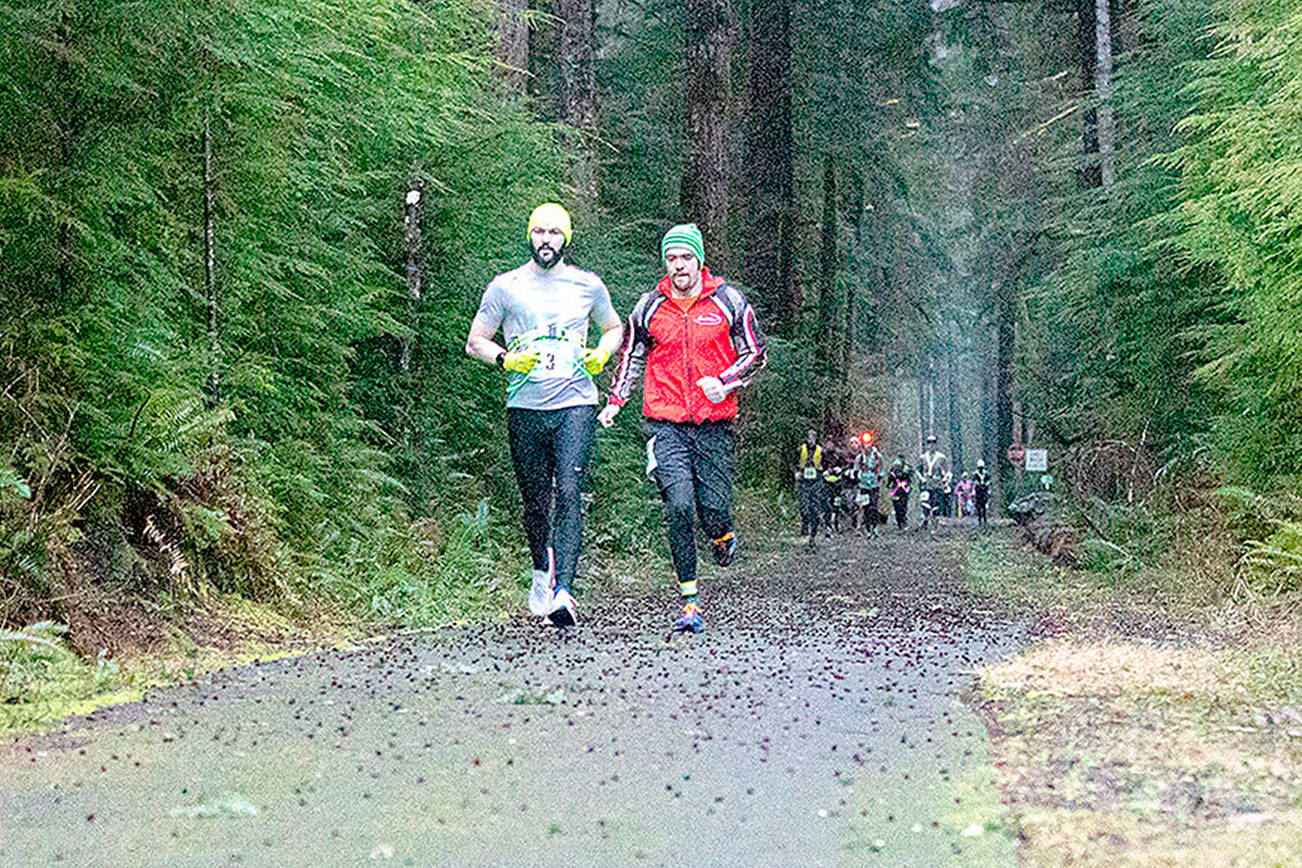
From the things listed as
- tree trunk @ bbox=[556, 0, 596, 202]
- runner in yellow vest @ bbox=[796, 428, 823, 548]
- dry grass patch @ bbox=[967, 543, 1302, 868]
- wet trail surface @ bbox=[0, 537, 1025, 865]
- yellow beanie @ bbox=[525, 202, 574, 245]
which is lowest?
wet trail surface @ bbox=[0, 537, 1025, 865]

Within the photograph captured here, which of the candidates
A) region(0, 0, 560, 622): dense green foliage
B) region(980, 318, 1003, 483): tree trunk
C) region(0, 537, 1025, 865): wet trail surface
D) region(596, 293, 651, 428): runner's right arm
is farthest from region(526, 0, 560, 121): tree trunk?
region(980, 318, 1003, 483): tree trunk

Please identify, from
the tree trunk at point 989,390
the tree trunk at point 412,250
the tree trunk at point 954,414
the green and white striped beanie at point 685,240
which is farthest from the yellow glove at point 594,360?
the tree trunk at point 954,414

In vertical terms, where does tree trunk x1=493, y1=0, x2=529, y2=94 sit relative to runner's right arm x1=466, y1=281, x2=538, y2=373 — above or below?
above

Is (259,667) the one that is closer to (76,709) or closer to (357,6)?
(76,709)

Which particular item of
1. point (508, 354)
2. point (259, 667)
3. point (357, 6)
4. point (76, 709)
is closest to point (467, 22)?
point (357, 6)

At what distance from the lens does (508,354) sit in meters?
8.77

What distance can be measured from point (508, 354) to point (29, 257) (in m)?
2.71

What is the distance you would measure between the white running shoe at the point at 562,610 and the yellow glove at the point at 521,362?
1.22 meters

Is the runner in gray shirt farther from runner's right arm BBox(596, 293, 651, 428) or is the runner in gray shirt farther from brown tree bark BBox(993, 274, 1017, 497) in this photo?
brown tree bark BBox(993, 274, 1017, 497)

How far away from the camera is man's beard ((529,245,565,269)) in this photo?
29.0 feet

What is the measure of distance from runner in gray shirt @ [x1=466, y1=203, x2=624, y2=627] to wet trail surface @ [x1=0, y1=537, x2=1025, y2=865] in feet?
2.82

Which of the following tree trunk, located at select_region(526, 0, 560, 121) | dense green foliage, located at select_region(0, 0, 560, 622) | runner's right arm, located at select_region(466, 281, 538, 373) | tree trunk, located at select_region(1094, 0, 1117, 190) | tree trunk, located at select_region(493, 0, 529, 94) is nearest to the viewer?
dense green foliage, located at select_region(0, 0, 560, 622)

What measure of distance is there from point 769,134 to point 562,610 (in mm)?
18777

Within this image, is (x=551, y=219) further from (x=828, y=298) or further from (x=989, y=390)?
(x=989, y=390)
